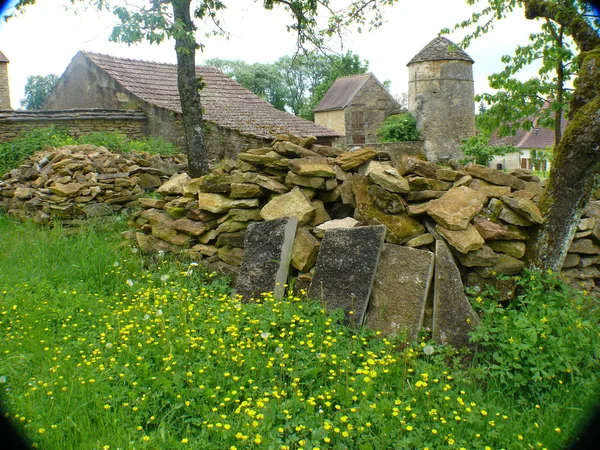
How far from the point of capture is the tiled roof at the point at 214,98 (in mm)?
15008

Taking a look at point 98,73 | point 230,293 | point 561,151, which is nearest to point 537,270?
point 561,151

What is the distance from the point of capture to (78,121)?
44.4 feet

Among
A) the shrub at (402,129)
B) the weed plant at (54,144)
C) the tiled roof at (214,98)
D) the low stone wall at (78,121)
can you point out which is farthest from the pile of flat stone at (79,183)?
the shrub at (402,129)

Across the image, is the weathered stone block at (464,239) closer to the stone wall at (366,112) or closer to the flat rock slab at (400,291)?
the flat rock slab at (400,291)

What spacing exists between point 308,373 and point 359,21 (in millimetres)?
8207

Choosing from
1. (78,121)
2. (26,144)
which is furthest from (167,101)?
(26,144)

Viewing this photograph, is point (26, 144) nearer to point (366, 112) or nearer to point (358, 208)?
point (358, 208)

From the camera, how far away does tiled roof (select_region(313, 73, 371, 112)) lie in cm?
3612

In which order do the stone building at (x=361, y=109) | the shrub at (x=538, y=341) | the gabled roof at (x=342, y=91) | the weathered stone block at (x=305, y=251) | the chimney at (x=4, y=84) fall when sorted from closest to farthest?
the shrub at (x=538, y=341) < the weathered stone block at (x=305, y=251) < the chimney at (x=4, y=84) < the stone building at (x=361, y=109) < the gabled roof at (x=342, y=91)

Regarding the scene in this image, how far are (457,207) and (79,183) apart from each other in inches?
255

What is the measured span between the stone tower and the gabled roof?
8.83 m


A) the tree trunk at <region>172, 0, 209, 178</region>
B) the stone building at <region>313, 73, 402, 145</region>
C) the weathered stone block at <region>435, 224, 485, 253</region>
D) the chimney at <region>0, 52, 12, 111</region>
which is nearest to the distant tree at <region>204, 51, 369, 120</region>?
the stone building at <region>313, 73, 402, 145</region>

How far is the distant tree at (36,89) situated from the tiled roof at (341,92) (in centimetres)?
2503

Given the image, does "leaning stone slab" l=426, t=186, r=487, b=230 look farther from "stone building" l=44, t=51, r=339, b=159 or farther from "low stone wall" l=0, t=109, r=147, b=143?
"low stone wall" l=0, t=109, r=147, b=143
